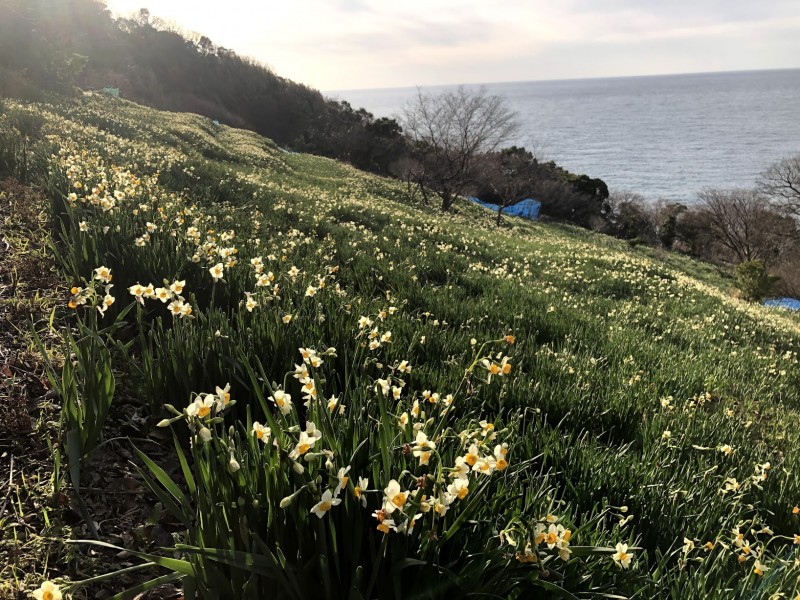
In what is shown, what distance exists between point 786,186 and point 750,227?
419 centimetres

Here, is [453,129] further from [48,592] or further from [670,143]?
[670,143]

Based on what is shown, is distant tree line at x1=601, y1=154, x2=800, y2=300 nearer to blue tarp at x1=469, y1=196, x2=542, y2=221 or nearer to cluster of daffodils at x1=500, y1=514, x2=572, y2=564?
blue tarp at x1=469, y1=196, x2=542, y2=221

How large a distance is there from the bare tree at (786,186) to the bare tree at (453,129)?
82.1 ft

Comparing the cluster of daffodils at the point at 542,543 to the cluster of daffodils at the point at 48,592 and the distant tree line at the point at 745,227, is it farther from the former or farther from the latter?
the distant tree line at the point at 745,227

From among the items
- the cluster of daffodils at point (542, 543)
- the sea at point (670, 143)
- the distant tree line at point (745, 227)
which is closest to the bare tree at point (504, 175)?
the sea at point (670, 143)

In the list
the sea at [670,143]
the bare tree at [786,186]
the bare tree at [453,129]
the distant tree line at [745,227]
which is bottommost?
the distant tree line at [745,227]

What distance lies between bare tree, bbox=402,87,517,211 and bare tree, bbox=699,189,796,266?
75.7 feet

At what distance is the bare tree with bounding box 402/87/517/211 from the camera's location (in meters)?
32.3

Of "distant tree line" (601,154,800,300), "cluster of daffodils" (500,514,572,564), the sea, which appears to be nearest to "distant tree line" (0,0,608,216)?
the sea

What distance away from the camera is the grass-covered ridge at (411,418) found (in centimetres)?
150

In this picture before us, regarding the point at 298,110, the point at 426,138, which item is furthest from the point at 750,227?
the point at 298,110

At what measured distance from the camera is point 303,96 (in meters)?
57.5

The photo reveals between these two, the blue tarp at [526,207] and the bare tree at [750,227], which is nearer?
the bare tree at [750,227]

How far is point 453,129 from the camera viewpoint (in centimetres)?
3328
